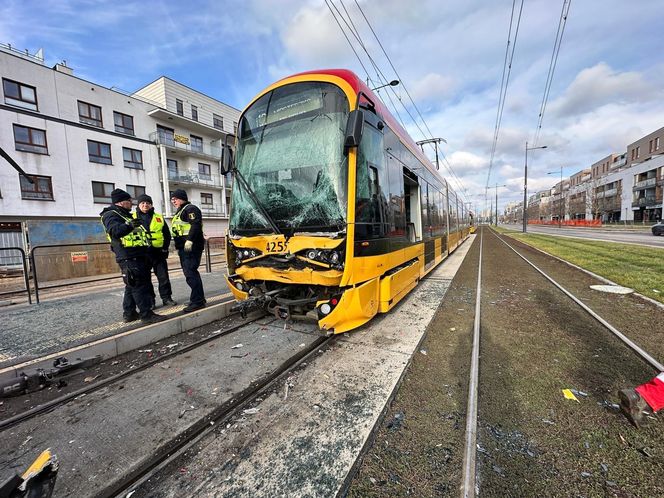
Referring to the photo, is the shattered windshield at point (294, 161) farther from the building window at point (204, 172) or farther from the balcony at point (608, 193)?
the balcony at point (608, 193)

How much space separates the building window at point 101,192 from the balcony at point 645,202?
239 feet

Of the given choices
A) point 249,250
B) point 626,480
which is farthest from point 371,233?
point 626,480

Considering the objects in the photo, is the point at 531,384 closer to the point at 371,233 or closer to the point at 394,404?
the point at 394,404

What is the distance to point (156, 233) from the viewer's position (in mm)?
4965

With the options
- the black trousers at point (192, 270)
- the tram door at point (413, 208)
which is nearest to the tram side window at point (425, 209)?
the tram door at point (413, 208)

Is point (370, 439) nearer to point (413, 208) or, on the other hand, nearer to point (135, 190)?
point (413, 208)

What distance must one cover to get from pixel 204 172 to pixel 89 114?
10.3 meters

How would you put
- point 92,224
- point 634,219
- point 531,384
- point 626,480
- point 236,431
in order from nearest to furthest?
point 626,480
point 236,431
point 531,384
point 92,224
point 634,219

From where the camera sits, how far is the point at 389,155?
494 centimetres

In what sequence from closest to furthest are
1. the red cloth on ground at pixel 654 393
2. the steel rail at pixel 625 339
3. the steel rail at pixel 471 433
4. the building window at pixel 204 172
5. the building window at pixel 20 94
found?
the steel rail at pixel 471 433 < the red cloth on ground at pixel 654 393 < the steel rail at pixel 625 339 < the building window at pixel 20 94 < the building window at pixel 204 172

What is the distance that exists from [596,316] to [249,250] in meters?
5.73

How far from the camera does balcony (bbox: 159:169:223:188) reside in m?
27.1

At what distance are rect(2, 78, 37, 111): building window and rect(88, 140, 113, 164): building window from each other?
11.3 ft

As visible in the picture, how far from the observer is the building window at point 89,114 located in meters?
21.1
